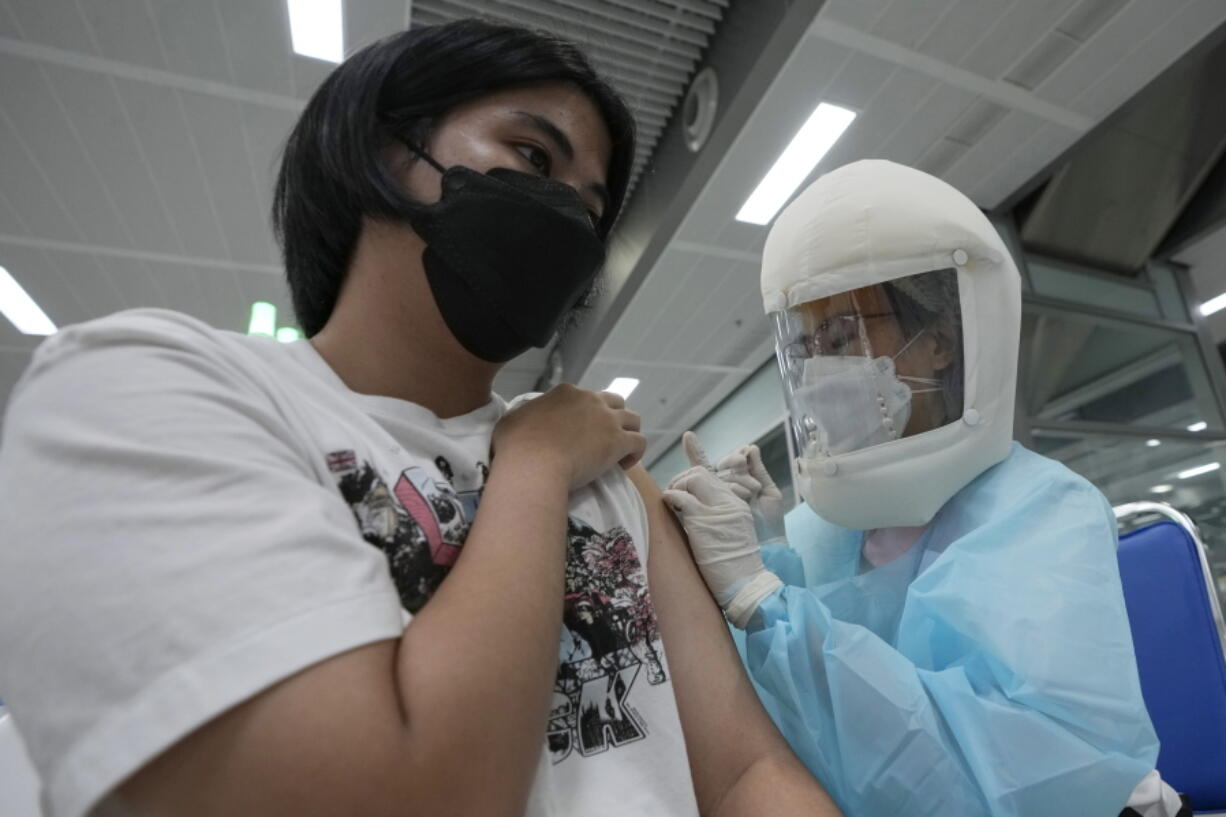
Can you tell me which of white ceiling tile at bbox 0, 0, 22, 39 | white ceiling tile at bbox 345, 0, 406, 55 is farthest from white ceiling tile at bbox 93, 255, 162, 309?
white ceiling tile at bbox 345, 0, 406, 55

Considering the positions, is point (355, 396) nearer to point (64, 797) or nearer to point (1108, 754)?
point (64, 797)

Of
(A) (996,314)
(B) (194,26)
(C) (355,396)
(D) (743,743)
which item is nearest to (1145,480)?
(A) (996,314)

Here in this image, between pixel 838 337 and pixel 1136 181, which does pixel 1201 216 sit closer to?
pixel 1136 181

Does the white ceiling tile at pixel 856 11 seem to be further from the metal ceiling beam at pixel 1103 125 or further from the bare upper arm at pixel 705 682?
the bare upper arm at pixel 705 682

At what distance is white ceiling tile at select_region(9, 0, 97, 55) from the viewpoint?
238 cm

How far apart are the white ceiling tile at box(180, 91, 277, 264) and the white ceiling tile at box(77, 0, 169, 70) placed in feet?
0.61

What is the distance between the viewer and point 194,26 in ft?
8.19

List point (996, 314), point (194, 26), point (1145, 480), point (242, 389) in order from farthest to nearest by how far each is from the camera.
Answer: point (1145, 480) → point (194, 26) → point (996, 314) → point (242, 389)

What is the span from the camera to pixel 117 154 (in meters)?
3.04

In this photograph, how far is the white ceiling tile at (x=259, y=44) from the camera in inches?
96.7

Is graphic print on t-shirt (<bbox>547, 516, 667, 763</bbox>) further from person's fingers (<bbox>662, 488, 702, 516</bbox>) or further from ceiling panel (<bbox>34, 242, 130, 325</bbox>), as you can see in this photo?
ceiling panel (<bbox>34, 242, 130, 325</bbox>)

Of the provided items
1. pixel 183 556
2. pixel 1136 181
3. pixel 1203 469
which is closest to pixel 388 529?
pixel 183 556

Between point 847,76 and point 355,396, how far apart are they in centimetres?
277

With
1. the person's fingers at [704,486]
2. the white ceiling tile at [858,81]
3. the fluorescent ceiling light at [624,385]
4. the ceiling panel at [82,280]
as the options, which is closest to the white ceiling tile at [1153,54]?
the white ceiling tile at [858,81]
